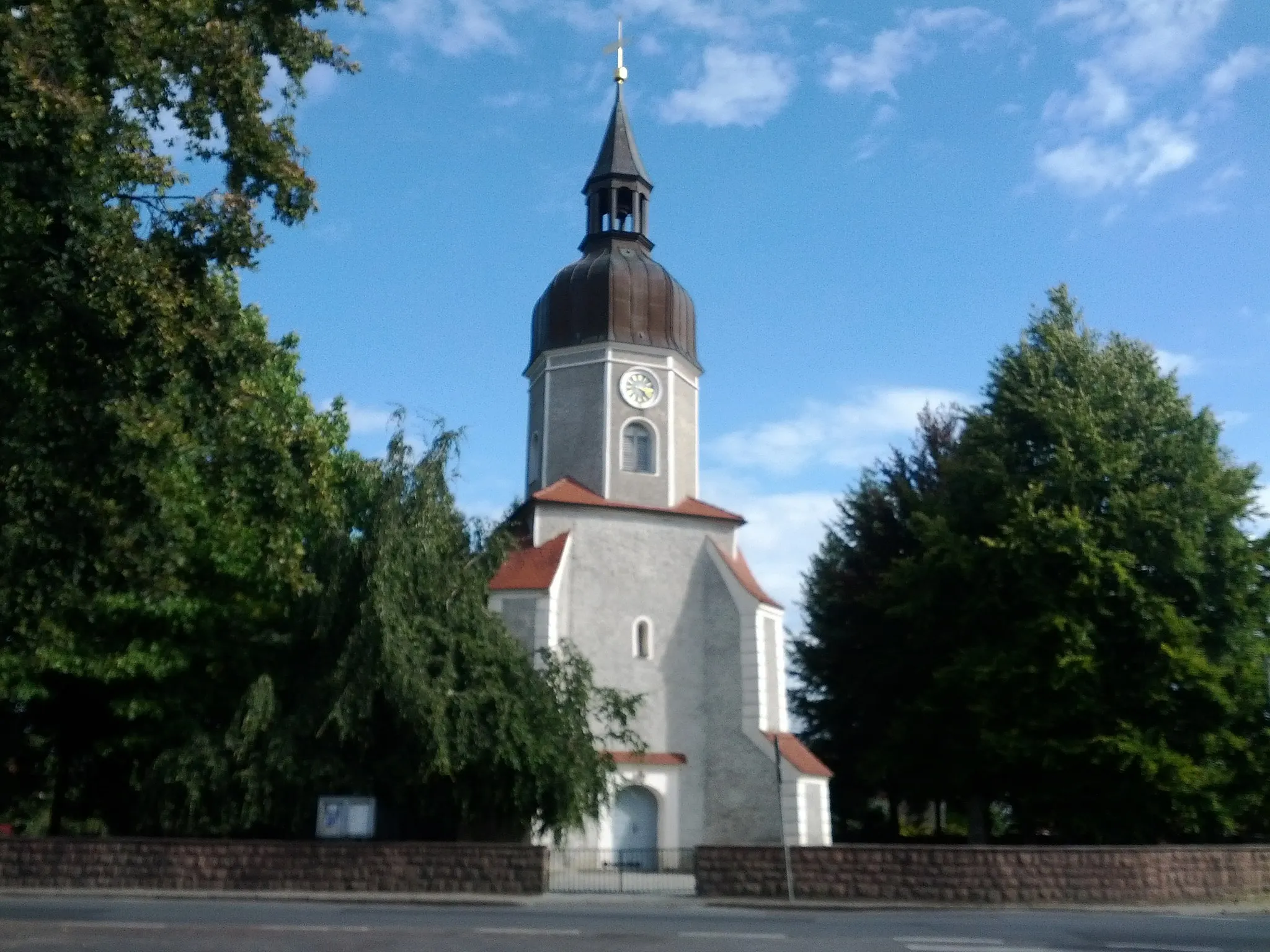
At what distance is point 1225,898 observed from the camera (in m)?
19.0

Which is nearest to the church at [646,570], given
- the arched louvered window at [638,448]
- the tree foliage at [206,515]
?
the arched louvered window at [638,448]

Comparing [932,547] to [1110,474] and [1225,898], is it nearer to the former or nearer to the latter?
[1110,474]

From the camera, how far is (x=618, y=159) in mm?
32469

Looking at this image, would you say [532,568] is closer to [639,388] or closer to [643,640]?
[643,640]

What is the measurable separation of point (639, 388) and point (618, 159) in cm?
670

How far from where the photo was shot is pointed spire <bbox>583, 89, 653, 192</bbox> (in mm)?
32250

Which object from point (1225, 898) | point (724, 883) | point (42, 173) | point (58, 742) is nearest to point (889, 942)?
point (724, 883)

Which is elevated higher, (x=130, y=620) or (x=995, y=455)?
(x=995, y=455)

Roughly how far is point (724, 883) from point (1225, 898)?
7.83m

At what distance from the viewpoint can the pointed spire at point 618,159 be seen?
32.2 meters

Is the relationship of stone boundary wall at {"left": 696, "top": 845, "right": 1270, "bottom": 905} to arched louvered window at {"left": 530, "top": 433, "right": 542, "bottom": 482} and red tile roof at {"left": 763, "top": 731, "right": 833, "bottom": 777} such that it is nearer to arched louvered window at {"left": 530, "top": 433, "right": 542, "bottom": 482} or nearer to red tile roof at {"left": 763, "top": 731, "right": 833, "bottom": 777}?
red tile roof at {"left": 763, "top": 731, "right": 833, "bottom": 777}

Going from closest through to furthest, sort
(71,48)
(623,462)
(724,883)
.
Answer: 1. (71,48)
2. (724,883)
3. (623,462)

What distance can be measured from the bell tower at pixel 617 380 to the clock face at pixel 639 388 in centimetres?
2

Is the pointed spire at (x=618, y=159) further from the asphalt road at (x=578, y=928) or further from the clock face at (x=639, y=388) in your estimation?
the asphalt road at (x=578, y=928)
